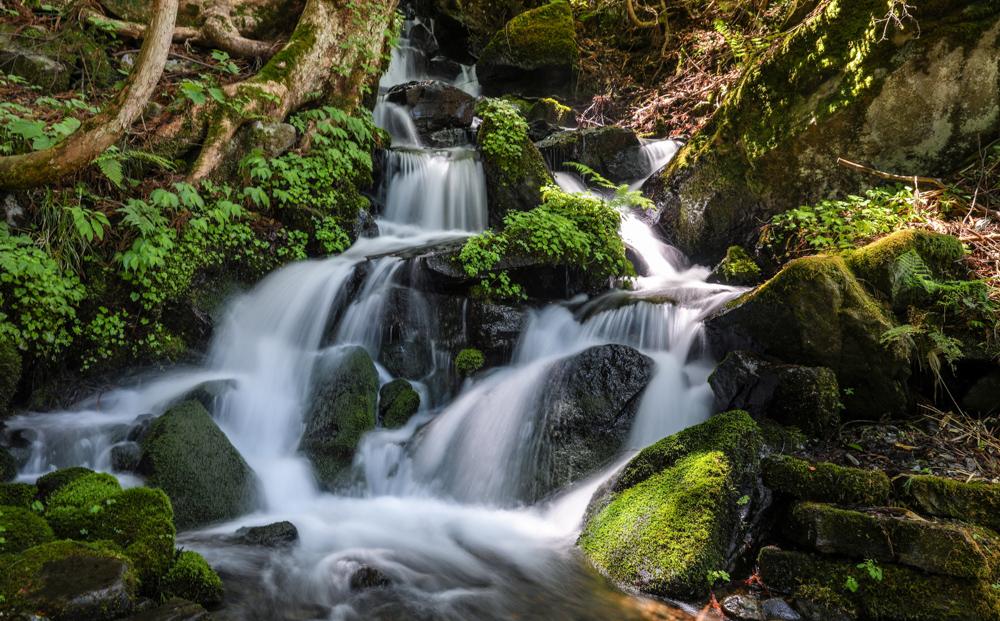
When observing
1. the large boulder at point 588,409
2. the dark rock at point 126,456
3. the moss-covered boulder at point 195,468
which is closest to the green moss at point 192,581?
the moss-covered boulder at point 195,468

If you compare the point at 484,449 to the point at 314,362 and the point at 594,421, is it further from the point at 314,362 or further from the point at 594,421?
the point at 314,362

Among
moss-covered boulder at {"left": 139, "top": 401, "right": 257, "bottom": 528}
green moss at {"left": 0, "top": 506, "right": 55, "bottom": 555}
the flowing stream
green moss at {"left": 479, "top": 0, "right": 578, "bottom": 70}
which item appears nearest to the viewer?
green moss at {"left": 0, "top": 506, "right": 55, "bottom": 555}

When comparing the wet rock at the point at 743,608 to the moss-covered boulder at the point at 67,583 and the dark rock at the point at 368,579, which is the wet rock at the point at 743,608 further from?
the moss-covered boulder at the point at 67,583

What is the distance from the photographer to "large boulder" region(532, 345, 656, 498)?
5008mm

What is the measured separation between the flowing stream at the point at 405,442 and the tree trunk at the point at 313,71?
192 centimetres

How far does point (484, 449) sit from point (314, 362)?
7.68 ft

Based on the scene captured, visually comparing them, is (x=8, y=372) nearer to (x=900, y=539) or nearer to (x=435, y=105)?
(x=900, y=539)

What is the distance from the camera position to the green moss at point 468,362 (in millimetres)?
6582

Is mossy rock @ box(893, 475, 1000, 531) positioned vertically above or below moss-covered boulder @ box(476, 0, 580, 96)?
below

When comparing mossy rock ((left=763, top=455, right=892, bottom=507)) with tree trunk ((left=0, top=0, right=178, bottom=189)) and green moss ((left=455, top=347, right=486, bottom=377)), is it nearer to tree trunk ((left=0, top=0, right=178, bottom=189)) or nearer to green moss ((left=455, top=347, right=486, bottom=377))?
green moss ((left=455, top=347, right=486, bottom=377))

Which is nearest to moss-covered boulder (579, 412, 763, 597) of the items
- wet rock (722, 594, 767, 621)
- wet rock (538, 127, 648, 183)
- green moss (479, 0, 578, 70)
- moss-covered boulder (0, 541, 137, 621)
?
wet rock (722, 594, 767, 621)

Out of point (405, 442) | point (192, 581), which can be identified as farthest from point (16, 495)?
point (405, 442)

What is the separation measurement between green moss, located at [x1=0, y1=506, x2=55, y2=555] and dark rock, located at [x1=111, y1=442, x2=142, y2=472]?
1461mm

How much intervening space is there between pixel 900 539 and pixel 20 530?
4719 mm
